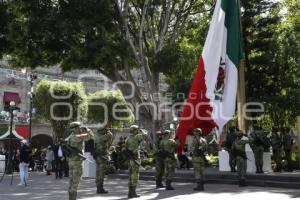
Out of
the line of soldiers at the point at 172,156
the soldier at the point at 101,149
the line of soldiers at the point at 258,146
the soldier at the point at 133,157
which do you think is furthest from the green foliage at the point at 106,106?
the soldier at the point at 133,157

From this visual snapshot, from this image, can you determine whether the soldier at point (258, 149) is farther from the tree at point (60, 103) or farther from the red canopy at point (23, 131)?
the red canopy at point (23, 131)

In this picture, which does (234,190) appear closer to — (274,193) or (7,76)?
(274,193)

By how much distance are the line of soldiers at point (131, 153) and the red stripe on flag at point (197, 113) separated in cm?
43

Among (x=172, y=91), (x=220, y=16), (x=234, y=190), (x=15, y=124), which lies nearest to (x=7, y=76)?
(x=15, y=124)

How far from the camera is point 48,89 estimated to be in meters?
38.0

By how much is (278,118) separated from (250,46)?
5.16 meters

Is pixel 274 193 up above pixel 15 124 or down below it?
below

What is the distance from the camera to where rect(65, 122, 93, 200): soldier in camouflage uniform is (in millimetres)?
12094

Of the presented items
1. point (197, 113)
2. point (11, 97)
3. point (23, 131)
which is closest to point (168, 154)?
point (197, 113)

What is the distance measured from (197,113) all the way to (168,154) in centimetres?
189

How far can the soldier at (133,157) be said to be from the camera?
536 inches

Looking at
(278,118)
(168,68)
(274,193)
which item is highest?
(168,68)

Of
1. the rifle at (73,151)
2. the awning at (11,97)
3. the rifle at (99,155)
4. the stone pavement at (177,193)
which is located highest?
the awning at (11,97)

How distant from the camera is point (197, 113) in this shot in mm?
16453
